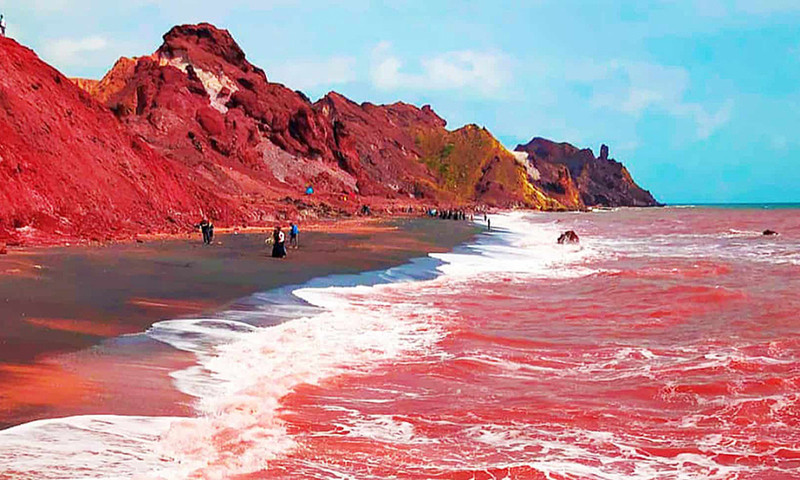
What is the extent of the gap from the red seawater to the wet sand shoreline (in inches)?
26.6

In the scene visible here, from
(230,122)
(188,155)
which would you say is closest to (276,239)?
(188,155)

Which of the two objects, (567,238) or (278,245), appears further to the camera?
(567,238)

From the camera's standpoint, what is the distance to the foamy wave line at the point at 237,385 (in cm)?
625

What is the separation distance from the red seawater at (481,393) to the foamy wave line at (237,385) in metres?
0.03

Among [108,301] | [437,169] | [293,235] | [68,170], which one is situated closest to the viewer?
[108,301]

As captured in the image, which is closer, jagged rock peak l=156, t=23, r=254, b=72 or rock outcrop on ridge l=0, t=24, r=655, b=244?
rock outcrop on ridge l=0, t=24, r=655, b=244

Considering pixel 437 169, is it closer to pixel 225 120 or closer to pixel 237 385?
pixel 225 120

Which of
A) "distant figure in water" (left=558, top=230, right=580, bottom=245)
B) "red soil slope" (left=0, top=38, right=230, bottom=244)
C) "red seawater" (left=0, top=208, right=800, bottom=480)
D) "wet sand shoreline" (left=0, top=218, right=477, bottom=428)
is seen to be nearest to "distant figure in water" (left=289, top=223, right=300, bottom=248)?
"wet sand shoreline" (left=0, top=218, right=477, bottom=428)

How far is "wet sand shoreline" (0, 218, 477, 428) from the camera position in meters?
8.20

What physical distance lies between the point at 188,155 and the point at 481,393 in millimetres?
71151

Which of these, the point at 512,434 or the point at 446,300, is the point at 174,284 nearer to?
the point at 446,300

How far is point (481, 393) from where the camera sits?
30.6 ft

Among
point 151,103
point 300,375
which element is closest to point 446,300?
point 300,375

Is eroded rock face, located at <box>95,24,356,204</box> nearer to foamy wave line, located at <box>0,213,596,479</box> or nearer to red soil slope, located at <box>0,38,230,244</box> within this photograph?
red soil slope, located at <box>0,38,230,244</box>
